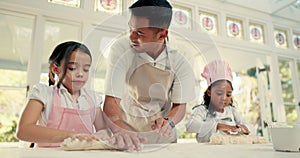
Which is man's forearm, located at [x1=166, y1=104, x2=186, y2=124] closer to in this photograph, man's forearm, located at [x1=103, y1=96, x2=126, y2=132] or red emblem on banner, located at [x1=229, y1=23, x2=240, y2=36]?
man's forearm, located at [x1=103, y1=96, x2=126, y2=132]

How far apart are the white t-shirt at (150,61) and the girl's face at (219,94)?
12.1 inches

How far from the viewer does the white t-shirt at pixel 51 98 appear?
2.49 feet

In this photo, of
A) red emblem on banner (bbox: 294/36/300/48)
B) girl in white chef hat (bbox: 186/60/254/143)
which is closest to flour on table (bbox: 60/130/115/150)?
girl in white chef hat (bbox: 186/60/254/143)

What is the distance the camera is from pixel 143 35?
23.6 inches

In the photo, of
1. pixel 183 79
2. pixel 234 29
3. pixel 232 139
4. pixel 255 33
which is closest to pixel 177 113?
pixel 183 79

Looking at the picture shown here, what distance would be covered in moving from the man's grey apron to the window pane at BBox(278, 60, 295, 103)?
8.17 feet

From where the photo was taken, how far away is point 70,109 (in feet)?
2.65

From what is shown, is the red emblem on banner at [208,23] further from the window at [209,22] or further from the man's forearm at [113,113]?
the man's forearm at [113,113]

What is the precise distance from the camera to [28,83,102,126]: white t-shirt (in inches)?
29.9

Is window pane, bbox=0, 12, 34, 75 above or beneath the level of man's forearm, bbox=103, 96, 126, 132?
above

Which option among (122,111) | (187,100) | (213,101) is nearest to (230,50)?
(213,101)

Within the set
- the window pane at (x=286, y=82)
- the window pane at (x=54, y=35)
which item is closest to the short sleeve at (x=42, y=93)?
the window pane at (x=54, y=35)

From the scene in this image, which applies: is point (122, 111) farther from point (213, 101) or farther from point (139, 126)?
point (213, 101)

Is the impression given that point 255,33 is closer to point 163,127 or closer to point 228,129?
point 228,129
